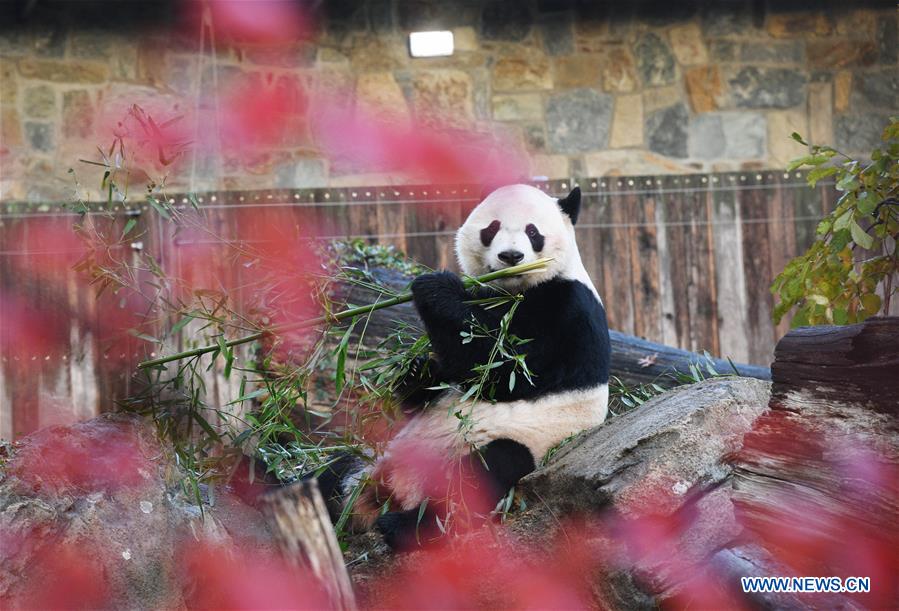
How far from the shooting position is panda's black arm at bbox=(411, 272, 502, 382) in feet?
12.9

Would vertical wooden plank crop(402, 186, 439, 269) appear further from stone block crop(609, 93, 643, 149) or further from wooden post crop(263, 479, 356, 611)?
wooden post crop(263, 479, 356, 611)

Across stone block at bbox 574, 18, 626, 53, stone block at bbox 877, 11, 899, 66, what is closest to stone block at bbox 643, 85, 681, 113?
stone block at bbox 574, 18, 626, 53

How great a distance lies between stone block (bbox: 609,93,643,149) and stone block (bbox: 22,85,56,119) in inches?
174

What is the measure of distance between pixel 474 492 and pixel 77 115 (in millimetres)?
5420

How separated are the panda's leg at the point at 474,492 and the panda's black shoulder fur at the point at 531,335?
0.25m

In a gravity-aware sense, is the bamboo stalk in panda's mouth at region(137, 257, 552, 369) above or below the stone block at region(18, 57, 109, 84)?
below

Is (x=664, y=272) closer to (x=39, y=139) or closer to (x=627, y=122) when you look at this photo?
(x=627, y=122)

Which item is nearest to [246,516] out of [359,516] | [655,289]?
[359,516]

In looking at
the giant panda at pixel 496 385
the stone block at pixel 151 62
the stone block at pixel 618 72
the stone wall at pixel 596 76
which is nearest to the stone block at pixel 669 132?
the stone wall at pixel 596 76

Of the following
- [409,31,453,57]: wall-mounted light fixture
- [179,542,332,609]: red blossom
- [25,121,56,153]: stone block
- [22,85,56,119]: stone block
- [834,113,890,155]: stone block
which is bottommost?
[179,542,332,609]: red blossom

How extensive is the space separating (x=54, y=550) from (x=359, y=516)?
49.6 inches

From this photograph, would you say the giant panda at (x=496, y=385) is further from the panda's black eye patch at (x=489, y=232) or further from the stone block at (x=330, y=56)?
the stone block at (x=330, y=56)

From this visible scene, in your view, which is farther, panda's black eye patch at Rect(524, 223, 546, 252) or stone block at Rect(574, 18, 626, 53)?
stone block at Rect(574, 18, 626, 53)

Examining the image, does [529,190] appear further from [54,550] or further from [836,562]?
[54,550]
